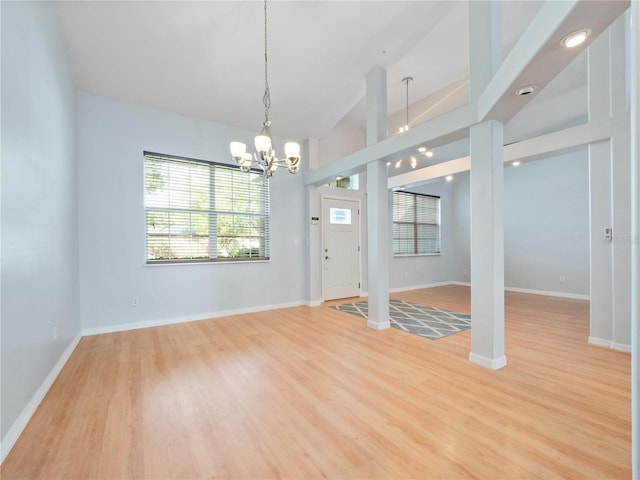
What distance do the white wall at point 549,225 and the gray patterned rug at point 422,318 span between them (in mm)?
3289

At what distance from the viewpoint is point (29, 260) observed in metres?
1.95

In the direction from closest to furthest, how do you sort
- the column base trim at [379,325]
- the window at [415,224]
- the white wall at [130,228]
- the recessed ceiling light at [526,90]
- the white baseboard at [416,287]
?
the recessed ceiling light at [526,90] < the white wall at [130,228] < the column base trim at [379,325] < the white baseboard at [416,287] < the window at [415,224]

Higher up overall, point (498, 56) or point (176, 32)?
point (176, 32)

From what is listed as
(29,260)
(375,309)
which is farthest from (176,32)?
(375,309)

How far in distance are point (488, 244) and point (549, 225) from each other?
5163 millimetres

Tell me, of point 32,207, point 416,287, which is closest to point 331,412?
point 32,207

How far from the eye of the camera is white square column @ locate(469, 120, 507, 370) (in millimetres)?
2520

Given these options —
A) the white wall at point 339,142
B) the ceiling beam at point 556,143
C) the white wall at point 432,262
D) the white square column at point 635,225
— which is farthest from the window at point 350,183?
the white square column at point 635,225

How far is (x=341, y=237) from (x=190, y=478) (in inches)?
192

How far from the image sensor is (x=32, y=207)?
80.7 inches

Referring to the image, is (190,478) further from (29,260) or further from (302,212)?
(302,212)

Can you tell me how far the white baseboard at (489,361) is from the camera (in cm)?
251

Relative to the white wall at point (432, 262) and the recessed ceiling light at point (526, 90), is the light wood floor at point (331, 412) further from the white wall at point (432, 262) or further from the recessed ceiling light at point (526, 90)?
the white wall at point (432, 262)

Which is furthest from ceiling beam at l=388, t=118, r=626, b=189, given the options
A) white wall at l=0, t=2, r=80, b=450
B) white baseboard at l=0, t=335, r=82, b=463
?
white baseboard at l=0, t=335, r=82, b=463
